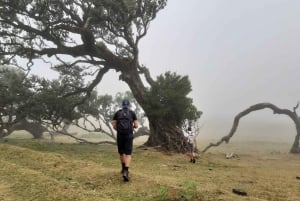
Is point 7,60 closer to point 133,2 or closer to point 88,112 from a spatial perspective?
point 133,2

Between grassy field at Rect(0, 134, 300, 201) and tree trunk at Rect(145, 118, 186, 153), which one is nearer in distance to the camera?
grassy field at Rect(0, 134, 300, 201)

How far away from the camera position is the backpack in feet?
37.9

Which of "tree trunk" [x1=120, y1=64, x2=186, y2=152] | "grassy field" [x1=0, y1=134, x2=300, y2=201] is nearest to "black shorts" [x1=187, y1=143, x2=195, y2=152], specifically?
"tree trunk" [x1=120, y1=64, x2=186, y2=152]

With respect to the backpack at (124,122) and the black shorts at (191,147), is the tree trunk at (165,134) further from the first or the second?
the backpack at (124,122)

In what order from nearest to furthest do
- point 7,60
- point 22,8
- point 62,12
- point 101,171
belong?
point 101,171
point 22,8
point 62,12
point 7,60

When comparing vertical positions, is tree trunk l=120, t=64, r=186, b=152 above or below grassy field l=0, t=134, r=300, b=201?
above

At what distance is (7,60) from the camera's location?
26031 millimetres

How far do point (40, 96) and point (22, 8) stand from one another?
18.7ft

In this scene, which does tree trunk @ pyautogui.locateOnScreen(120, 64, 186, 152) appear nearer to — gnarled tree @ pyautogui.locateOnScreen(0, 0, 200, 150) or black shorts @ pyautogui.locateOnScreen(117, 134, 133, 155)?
gnarled tree @ pyautogui.locateOnScreen(0, 0, 200, 150)

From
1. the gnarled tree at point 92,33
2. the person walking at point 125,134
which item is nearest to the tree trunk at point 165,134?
the gnarled tree at point 92,33

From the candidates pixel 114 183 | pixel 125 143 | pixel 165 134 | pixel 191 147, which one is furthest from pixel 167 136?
pixel 114 183

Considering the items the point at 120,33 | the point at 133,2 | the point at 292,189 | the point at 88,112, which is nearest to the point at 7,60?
the point at 120,33

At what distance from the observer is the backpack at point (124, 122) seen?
37.9ft

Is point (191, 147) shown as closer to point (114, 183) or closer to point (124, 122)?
point (124, 122)
